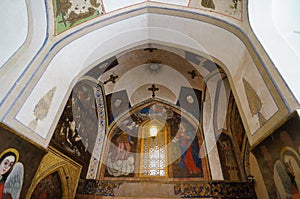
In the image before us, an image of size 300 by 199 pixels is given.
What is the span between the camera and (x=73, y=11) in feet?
15.8

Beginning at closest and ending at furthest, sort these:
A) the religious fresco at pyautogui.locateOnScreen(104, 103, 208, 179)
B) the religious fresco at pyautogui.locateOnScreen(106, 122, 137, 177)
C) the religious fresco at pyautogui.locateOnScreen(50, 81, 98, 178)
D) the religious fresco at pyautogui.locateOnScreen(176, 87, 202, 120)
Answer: the religious fresco at pyautogui.locateOnScreen(50, 81, 98, 178)
the religious fresco at pyautogui.locateOnScreen(104, 103, 208, 179)
the religious fresco at pyautogui.locateOnScreen(106, 122, 137, 177)
the religious fresco at pyautogui.locateOnScreen(176, 87, 202, 120)

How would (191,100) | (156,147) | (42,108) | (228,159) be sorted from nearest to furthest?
(42,108)
(228,159)
(156,147)
(191,100)

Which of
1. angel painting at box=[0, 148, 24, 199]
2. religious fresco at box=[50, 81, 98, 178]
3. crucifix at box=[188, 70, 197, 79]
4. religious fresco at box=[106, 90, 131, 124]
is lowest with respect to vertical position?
angel painting at box=[0, 148, 24, 199]

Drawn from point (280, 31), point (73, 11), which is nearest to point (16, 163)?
point (73, 11)

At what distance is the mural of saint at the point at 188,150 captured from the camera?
723 centimetres

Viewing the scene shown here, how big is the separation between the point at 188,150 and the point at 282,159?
4.71 m

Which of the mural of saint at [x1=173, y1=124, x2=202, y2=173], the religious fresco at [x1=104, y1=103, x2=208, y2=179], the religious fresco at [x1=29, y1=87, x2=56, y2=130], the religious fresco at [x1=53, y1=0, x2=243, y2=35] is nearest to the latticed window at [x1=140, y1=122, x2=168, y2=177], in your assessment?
the religious fresco at [x1=104, y1=103, x2=208, y2=179]

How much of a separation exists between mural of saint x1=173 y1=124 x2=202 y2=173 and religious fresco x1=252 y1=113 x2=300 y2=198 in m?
3.64

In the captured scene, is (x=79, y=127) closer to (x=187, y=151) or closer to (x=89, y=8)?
(x=89, y=8)

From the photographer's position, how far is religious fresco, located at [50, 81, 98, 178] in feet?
18.5

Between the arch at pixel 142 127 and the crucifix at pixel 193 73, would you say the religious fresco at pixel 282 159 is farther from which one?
the crucifix at pixel 193 73

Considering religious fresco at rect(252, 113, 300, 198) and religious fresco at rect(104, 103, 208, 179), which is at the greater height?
religious fresco at rect(104, 103, 208, 179)

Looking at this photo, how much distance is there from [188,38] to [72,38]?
3199mm

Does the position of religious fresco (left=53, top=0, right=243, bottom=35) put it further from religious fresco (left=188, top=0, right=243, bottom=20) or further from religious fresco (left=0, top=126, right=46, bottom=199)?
religious fresco (left=0, top=126, right=46, bottom=199)
